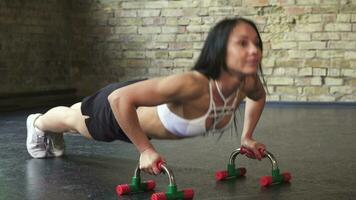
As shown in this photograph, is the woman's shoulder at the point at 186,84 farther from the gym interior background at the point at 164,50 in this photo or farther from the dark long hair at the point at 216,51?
the gym interior background at the point at 164,50

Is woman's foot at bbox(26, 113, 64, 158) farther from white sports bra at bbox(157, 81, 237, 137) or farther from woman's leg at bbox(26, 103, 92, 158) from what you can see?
white sports bra at bbox(157, 81, 237, 137)

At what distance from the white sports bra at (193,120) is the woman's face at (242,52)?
0.37 feet

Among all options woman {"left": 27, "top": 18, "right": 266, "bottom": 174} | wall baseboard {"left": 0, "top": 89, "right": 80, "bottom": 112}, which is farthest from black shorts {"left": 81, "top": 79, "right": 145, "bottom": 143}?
wall baseboard {"left": 0, "top": 89, "right": 80, "bottom": 112}

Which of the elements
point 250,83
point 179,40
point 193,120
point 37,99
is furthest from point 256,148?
point 37,99

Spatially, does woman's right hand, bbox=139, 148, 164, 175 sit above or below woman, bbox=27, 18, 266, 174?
below

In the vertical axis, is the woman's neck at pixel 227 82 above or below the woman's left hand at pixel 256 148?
above

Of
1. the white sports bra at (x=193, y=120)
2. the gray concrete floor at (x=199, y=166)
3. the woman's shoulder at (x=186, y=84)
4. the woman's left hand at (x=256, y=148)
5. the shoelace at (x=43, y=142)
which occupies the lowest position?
the gray concrete floor at (x=199, y=166)

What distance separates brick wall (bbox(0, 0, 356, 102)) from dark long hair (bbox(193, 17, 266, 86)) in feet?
14.4

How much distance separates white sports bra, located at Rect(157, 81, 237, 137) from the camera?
6.75 ft

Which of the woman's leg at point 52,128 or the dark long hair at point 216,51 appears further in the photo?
the woman's leg at point 52,128

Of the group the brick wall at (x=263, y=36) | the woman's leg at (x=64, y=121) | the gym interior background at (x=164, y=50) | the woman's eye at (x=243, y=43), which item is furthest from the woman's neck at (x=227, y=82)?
the brick wall at (x=263, y=36)

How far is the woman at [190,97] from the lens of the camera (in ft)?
6.40

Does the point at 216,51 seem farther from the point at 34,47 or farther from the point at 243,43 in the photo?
the point at 34,47

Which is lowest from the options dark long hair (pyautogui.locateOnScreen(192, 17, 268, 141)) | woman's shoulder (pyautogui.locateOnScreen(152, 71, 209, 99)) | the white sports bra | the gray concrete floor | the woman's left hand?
the gray concrete floor
